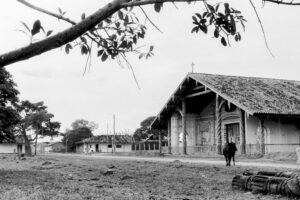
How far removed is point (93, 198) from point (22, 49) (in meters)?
6.65

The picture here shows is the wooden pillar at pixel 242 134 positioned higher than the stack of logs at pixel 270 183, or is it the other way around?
the wooden pillar at pixel 242 134

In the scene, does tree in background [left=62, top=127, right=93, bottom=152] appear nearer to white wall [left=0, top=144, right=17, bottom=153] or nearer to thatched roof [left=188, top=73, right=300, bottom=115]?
white wall [left=0, top=144, right=17, bottom=153]

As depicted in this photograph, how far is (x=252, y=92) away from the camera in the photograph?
101ft

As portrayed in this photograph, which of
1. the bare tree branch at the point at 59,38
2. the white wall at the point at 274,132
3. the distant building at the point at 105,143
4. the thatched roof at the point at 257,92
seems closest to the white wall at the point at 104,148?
the distant building at the point at 105,143

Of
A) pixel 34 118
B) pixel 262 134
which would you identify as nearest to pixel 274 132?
pixel 262 134

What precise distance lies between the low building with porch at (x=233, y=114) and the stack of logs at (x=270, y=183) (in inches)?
682

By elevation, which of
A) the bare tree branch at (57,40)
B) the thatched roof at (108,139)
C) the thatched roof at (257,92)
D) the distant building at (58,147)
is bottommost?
the distant building at (58,147)

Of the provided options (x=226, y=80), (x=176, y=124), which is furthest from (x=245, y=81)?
(x=176, y=124)

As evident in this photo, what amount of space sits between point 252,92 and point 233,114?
227cm

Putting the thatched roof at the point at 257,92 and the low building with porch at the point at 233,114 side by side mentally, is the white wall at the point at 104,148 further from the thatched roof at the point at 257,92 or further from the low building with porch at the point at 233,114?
the thatched roof at the point at 257,92

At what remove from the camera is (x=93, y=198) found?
28.8 feet

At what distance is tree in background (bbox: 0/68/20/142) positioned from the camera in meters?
23.2

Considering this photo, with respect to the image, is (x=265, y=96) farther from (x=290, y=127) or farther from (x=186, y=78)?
(x=186, y=78)

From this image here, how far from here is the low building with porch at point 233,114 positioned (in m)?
28.7
